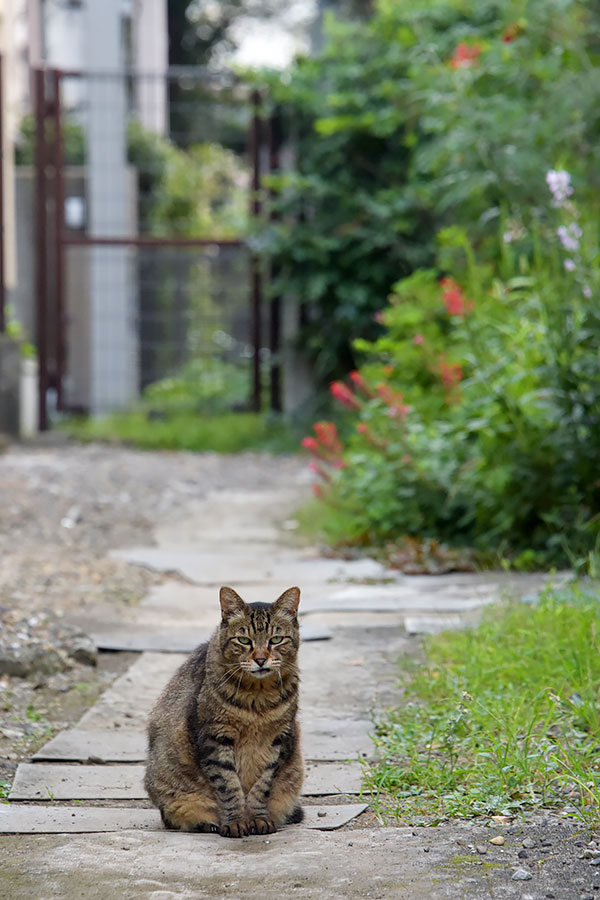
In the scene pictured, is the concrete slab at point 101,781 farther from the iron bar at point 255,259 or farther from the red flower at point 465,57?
the iron bar at point 255,259

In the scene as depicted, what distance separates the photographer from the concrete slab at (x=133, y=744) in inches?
142

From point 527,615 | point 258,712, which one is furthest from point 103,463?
point 258,712

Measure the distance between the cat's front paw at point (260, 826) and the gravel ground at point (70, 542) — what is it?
822mm

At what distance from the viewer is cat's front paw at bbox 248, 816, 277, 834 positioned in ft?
9.71

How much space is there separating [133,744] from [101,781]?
316 mm

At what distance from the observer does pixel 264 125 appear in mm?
13117

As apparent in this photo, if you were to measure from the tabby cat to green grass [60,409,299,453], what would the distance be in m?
8.42

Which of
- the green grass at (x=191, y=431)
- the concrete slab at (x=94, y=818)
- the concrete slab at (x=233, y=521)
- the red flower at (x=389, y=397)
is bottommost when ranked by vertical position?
the green grass at (x=191, y=431)

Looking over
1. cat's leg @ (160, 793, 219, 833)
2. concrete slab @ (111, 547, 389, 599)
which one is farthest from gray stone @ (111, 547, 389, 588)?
cat's leg @ (160, 793, 219, 833)

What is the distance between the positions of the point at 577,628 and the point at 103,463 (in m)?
6.71

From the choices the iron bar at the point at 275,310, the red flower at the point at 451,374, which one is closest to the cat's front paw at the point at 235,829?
the red flower at the point at 451,374

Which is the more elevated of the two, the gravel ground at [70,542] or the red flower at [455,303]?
the red flower at [455,303]

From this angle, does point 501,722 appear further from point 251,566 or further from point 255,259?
point 255,259

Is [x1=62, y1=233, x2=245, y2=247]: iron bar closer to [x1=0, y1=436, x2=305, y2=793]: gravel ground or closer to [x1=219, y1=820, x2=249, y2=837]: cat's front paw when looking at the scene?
[x1=0, y1=436, x2=305, y2=793]: gravel ground
